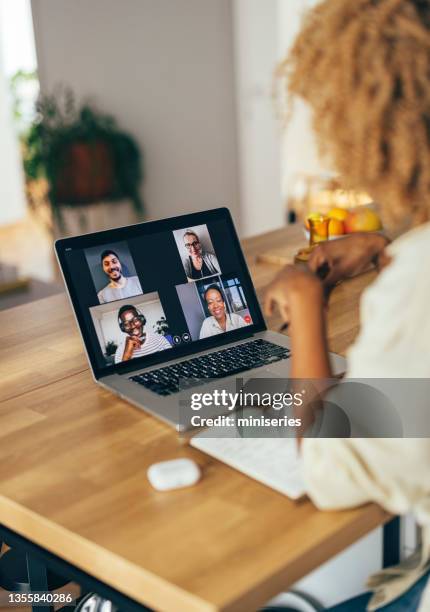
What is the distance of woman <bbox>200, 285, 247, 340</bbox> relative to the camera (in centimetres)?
142

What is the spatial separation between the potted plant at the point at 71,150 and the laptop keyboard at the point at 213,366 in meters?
3.23

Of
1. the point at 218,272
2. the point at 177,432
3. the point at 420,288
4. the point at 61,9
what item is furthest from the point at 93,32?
the point at 420,288

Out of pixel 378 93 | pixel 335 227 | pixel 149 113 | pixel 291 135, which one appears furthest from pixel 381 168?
A: pixel 149 113

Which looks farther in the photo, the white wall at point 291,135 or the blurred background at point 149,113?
the white wall at point 291,135

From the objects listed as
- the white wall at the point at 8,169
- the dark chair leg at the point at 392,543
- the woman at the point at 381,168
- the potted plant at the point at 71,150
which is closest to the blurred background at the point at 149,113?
the potted plant at the point at 71,150

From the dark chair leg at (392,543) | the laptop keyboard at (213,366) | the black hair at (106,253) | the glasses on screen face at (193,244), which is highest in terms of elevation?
the black hair at (106,253)

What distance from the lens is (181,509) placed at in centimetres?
97

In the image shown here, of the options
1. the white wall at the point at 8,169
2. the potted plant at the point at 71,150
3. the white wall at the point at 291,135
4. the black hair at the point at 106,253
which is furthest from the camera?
the white wall at the point at 8,169

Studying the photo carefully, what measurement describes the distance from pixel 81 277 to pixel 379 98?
25.9 inches

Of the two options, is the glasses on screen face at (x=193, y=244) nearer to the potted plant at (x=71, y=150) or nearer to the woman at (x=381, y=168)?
the woman at (x=381, y=168)

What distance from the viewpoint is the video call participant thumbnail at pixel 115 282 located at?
1349 mm

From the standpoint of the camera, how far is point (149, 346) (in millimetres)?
1362

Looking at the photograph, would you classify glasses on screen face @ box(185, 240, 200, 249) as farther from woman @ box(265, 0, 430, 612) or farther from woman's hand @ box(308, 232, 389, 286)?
woman @ box(265, 0, 430, 612)

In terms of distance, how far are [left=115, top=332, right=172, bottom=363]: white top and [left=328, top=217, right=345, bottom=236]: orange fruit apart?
0.70 meters
